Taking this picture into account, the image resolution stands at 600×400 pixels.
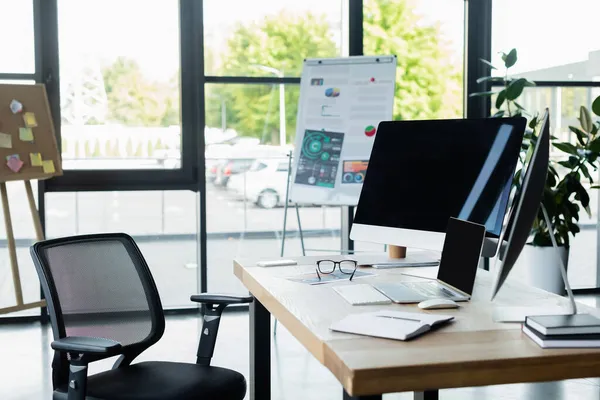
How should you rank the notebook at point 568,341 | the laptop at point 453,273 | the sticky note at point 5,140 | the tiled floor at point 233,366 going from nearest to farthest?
1. the notebook at point 568,341
2. the laptop at point 453,273
3. the tiled floor at point 233,366
4. the sticky note at point 5,140

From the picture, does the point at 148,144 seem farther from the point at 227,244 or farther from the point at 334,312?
the point at 334,312

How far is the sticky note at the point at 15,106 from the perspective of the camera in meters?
4.50

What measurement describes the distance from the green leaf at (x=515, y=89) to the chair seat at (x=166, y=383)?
3.50 m

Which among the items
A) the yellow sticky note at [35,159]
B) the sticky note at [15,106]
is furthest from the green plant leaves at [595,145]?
the sticky note at [15,106]

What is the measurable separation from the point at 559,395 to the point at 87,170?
3300 mm

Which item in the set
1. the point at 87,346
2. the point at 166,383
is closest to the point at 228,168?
the point at 166,383

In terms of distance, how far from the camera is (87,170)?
16.7ft

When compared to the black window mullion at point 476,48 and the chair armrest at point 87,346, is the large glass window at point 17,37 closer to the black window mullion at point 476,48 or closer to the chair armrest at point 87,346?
the black window mullion at point 476,48

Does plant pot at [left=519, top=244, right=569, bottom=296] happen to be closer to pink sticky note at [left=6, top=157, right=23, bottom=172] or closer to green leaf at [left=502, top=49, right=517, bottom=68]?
green leaf at [left=502, top=49, right=517, bottom=68]

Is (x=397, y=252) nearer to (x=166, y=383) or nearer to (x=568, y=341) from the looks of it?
(x=166, y=383)

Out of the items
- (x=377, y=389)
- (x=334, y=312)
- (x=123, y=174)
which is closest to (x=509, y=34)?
(x=123, y=174)

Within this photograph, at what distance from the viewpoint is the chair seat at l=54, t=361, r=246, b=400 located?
84.9 inches

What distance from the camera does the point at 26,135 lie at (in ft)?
14.9

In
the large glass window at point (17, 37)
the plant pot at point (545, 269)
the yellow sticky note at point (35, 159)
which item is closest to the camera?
the yellow sticky note at point (35, 159)
